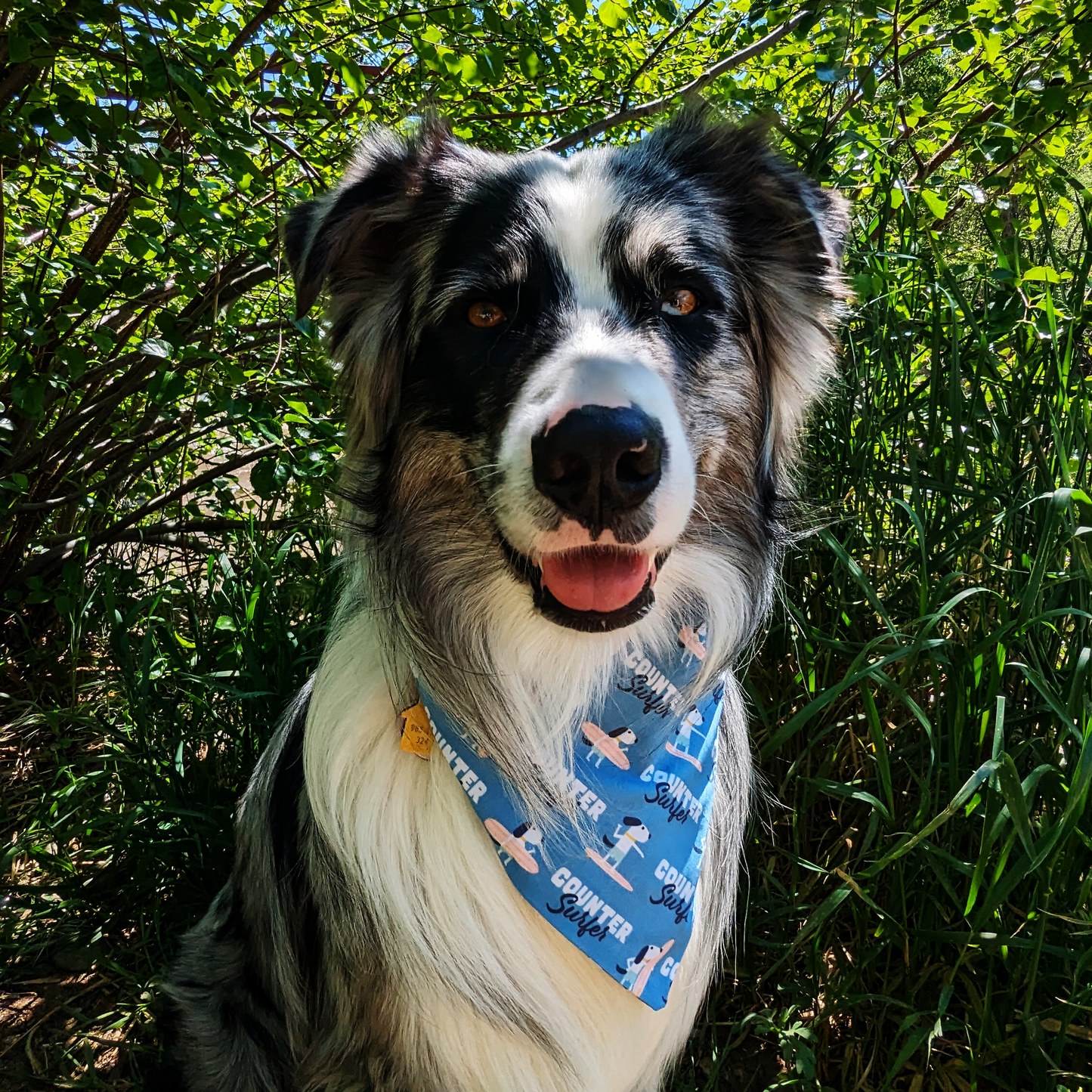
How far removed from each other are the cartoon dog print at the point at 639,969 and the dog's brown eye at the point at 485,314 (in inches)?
56.1

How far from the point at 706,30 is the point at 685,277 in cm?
297

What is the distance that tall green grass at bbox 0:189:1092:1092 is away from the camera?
203 cm

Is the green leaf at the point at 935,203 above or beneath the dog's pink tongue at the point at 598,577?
above

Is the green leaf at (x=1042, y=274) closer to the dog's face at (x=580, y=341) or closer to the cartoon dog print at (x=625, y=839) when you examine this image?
the dog's face at (x=580, y=341)

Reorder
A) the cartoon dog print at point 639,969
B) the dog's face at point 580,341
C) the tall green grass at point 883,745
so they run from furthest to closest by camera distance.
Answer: the tall green grass at point 883,745, the cartoon dog print at point 639,969, the dog's face at point 580,341

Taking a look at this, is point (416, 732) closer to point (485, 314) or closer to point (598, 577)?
point (598, 577)

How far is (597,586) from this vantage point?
182 cm

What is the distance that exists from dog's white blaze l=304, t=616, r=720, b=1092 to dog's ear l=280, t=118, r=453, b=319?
3.13ft

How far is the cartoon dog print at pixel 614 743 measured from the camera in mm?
2031

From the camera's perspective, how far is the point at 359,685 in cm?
201

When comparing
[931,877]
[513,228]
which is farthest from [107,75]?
[931,877]

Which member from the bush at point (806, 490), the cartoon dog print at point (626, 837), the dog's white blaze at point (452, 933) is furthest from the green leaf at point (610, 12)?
the cartoon dog print at point (626, 837)

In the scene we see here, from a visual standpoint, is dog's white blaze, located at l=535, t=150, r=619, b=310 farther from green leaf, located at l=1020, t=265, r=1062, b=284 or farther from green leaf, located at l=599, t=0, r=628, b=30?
green leaf, located at l=599, t=0, r=628, b=30

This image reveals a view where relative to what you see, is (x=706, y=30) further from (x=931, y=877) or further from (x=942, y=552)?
(x=931, y=877)
